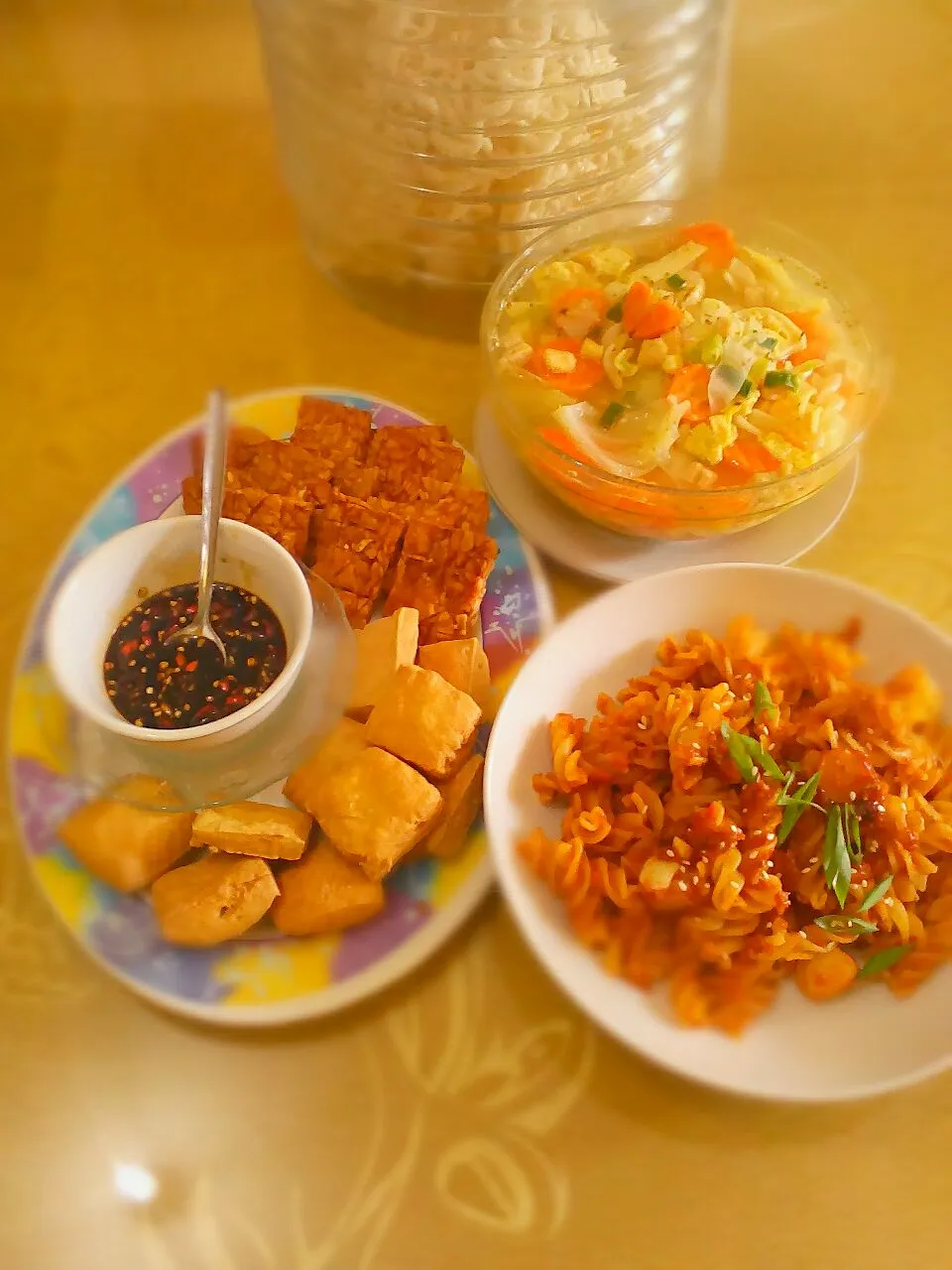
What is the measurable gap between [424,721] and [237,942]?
27cm

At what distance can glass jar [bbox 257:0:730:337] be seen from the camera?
43.3 inches

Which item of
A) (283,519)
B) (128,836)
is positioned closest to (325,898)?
(128,836)

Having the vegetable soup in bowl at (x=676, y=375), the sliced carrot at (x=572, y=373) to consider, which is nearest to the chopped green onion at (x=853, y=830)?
the vegetable soup in bowl at (x=676, y=375)

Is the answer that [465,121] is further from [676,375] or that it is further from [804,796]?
[804,796]

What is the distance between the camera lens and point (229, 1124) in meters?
0.89

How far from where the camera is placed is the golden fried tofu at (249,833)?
3.00 feet

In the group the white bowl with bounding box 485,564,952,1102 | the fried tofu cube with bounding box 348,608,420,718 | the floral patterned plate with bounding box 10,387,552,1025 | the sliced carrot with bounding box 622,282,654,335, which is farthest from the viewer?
the sliced carrot with bounding box 622,282,654,335

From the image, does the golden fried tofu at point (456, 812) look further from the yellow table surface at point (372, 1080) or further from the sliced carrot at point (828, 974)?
the sliced carrot at point (828, 974)

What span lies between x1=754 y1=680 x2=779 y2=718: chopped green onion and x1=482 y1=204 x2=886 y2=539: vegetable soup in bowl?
0.67ft

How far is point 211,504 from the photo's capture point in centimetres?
102

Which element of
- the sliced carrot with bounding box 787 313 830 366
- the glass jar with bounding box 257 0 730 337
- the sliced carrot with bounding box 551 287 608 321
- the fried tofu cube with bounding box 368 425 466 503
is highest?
the glass jar with bounding box 257 0 730 337

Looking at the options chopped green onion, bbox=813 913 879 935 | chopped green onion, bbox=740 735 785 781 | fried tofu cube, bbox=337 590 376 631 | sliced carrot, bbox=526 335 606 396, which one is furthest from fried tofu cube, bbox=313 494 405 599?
chopped green onion, bbox=813 913 879 935

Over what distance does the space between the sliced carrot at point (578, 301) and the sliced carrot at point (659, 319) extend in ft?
0.23

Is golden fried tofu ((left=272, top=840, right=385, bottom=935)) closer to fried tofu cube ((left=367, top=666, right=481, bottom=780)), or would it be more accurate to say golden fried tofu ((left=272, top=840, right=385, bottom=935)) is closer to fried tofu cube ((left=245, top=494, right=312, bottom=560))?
fried tofu cube ((left=367, top=666, right=481, bottom=780))
